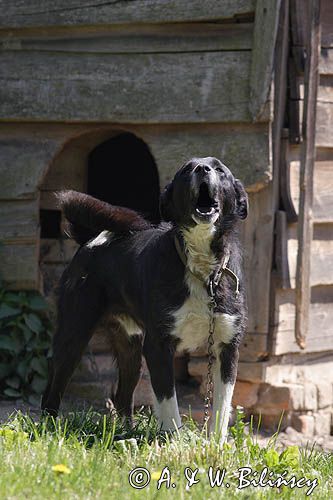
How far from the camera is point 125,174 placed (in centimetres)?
914

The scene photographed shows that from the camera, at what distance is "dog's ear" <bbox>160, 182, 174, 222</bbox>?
17.3 ft

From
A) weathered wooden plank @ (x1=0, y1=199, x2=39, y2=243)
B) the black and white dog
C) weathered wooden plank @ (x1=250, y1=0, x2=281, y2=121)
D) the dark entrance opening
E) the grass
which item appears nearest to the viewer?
the grass

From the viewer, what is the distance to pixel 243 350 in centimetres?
738

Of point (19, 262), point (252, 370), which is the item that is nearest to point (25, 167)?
point (19, 262)

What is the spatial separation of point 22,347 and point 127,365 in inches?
52.2

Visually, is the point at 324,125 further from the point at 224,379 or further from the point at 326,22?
the point at 224,379

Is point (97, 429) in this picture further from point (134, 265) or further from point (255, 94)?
point (255, 94)

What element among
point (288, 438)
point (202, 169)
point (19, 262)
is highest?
point (202, 169)

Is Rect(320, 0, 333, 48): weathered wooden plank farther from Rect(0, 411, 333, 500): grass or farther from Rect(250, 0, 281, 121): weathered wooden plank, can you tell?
Rect(0, 411, 333, 500): grass

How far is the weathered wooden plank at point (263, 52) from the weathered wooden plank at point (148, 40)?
116mm

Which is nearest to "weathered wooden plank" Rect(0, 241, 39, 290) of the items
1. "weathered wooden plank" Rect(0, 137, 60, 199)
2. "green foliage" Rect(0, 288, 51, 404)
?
"green foliage" Rect(0, 288, 51, 404)

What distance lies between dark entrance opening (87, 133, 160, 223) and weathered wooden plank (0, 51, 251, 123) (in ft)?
5.74

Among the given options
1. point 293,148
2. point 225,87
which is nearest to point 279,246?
point 293,148

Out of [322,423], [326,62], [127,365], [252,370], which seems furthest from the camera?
[322,423]
